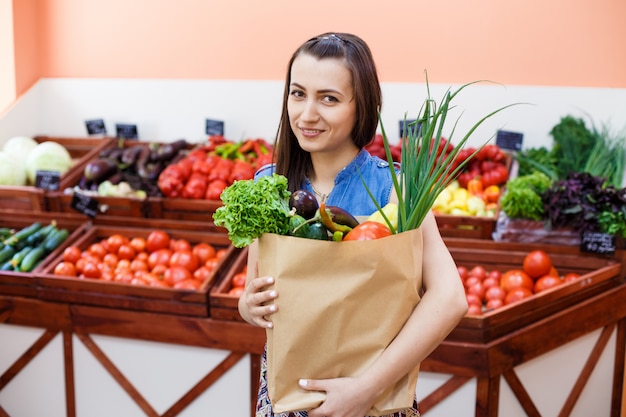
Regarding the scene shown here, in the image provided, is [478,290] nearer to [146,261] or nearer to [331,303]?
[146,261]

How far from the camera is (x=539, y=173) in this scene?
3.29 metres

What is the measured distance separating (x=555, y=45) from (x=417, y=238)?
279 cm

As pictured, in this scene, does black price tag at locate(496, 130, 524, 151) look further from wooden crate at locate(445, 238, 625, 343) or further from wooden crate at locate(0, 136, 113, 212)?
wooden crate at locate(0, 136, 113, 212)

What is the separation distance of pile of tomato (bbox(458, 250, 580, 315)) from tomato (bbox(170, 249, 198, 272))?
3.97ft

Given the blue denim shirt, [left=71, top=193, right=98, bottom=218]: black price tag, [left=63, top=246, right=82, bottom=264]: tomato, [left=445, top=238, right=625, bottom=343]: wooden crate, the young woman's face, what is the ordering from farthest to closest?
[left=71, top=193, right=98, bottom=218]: black price tag, [left=63, top=246, right=82, bottom=264]: tomato, [left=445, top=238, right=625, bottom=343]: wooden crate, the blue denim shirt, the young woman's face

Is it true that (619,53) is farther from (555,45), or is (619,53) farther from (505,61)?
(505,61)

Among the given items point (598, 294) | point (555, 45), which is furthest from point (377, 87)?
point (555, 45)

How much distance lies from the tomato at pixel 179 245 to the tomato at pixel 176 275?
0.61 ft

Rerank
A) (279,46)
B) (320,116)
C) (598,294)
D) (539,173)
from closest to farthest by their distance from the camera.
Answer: (320,116) → (598,294) → (539,173) → (279,46)

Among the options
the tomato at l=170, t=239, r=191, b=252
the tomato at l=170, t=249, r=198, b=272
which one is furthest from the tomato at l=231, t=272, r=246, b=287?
the tomato at l=170, t=239, r=191, b=252

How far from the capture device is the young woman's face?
1391 mm

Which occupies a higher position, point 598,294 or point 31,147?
point 31,147

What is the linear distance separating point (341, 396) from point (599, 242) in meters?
2.04

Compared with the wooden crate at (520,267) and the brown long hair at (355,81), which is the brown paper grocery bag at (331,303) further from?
the wooden crate at (520,267)
